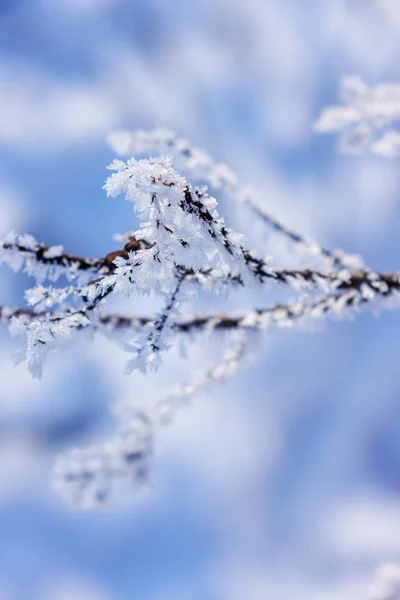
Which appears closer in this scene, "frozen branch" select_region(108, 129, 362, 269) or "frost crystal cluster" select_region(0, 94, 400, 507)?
"frost crystal cluster" select_region(0, 94, 400, 507)

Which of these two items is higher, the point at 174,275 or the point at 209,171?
the point at 209,171

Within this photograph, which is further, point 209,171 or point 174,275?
point 209,171

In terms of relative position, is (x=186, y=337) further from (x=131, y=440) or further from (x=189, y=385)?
(x=131, y=440)

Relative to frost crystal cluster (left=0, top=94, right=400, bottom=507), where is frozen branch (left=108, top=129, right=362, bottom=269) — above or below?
above

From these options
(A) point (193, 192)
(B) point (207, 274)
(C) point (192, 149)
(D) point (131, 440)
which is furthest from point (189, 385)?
(A) point (193, 192)

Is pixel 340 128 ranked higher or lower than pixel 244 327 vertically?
higher

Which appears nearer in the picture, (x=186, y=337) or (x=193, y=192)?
Answer: (x=193, y=192)

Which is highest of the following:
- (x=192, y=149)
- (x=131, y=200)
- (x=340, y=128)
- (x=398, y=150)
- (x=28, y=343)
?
(x=340, y=128)

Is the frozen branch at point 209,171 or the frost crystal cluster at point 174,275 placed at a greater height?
the frozen branch at point 209,171
